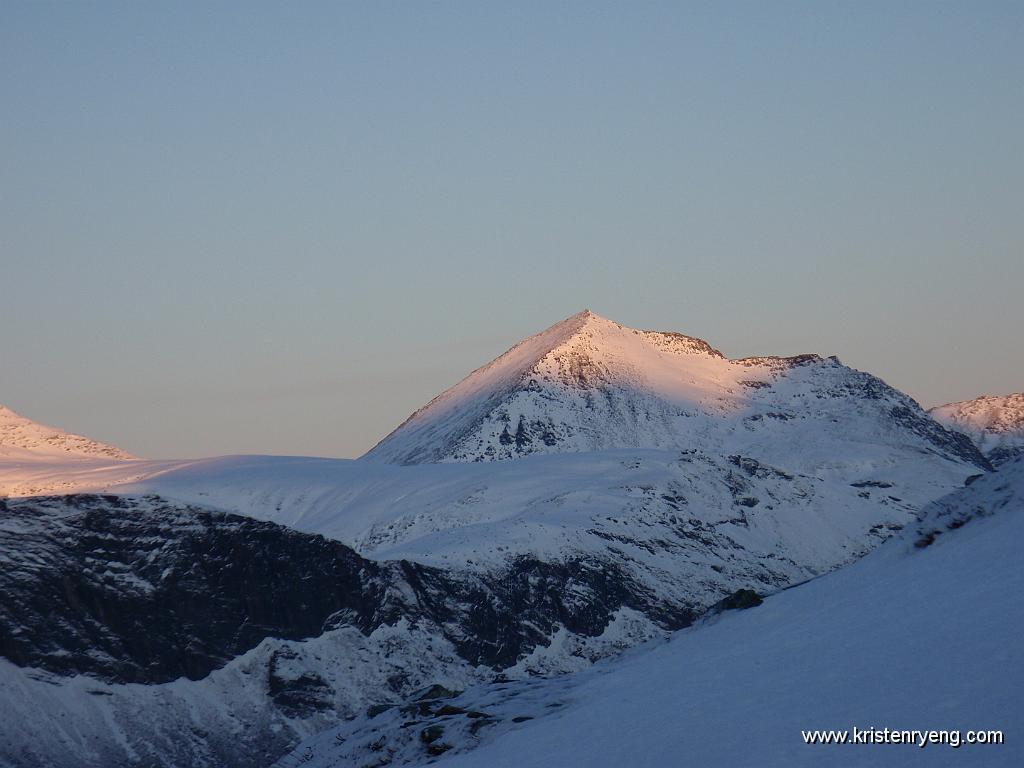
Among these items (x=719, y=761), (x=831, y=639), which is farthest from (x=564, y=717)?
(x=719, y=761)

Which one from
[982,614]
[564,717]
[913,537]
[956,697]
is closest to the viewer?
[956,697]

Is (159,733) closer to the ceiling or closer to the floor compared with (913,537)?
closer to the floor

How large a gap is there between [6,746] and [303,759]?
14160cm

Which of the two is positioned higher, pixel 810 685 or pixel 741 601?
pixel 741 601

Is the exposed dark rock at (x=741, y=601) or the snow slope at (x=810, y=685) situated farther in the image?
the exposed dark rock at (x=741, y=601)

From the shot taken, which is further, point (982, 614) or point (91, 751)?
point (91, 751)

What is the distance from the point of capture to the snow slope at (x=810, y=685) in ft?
101

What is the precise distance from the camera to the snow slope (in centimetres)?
3092

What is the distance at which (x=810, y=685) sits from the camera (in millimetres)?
35094

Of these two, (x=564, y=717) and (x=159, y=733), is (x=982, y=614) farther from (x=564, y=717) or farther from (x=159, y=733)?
(x=159, y=733)

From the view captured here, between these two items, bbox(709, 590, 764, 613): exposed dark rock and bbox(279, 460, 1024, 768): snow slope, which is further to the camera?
bbox(709, 590, 764, 613): exposed dark rock

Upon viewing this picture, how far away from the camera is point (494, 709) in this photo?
4641cm

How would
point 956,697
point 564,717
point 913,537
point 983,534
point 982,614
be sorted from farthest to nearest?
point 913,537 < point 983,534 < point 564,717 < point 982,614 < point 956,697

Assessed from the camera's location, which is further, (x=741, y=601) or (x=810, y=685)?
(x=741, y=601)
